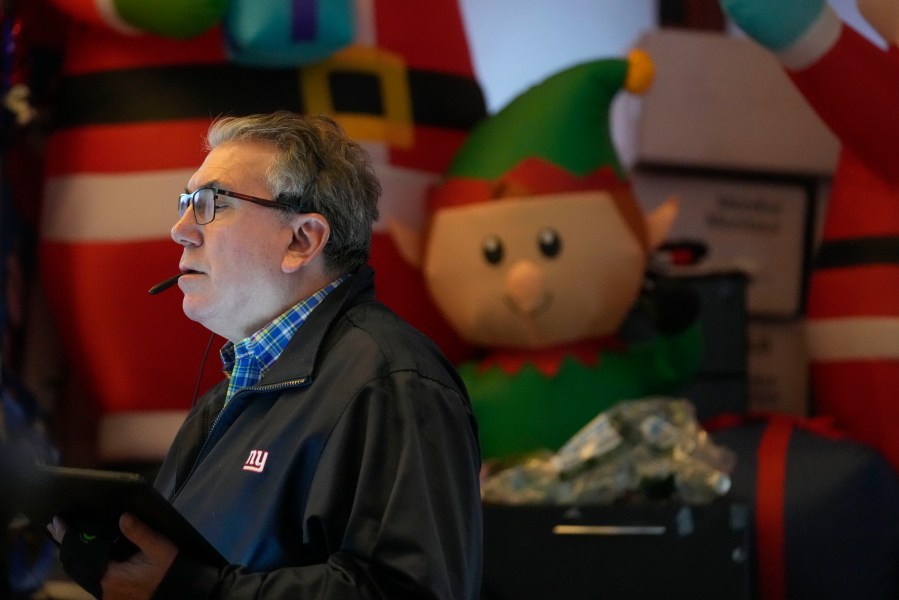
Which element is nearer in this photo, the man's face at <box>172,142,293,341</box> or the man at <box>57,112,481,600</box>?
the man at <box>57,112,481,600</box>

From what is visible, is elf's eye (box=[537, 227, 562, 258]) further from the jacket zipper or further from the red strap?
the jacket zipper

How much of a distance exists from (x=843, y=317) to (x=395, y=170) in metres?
0.82

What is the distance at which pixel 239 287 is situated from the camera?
1129 millimetres

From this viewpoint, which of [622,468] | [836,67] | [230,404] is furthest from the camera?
[836,67]

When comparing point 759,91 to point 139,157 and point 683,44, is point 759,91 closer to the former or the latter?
point 683,44

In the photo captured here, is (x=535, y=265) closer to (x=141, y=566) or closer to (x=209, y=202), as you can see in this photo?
(x=209, y=202)

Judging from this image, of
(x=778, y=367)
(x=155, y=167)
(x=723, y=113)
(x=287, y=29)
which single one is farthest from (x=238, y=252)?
(x=778, y=367)

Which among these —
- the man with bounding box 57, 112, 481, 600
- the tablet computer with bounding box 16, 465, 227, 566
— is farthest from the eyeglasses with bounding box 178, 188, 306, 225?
the tablet computer with bounding box 16, 465, 227, 566

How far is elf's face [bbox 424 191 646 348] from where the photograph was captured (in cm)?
210

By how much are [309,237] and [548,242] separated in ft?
3.30

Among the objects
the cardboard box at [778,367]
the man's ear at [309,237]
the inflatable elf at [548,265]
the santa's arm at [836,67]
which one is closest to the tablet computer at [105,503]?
the man's ear at [309,237]

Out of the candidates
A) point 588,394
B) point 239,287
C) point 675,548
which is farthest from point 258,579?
point 588,394

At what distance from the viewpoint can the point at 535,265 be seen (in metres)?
2.10

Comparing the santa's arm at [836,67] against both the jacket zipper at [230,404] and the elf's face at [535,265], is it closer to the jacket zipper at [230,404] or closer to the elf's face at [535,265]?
the elf's face at [535,265]
